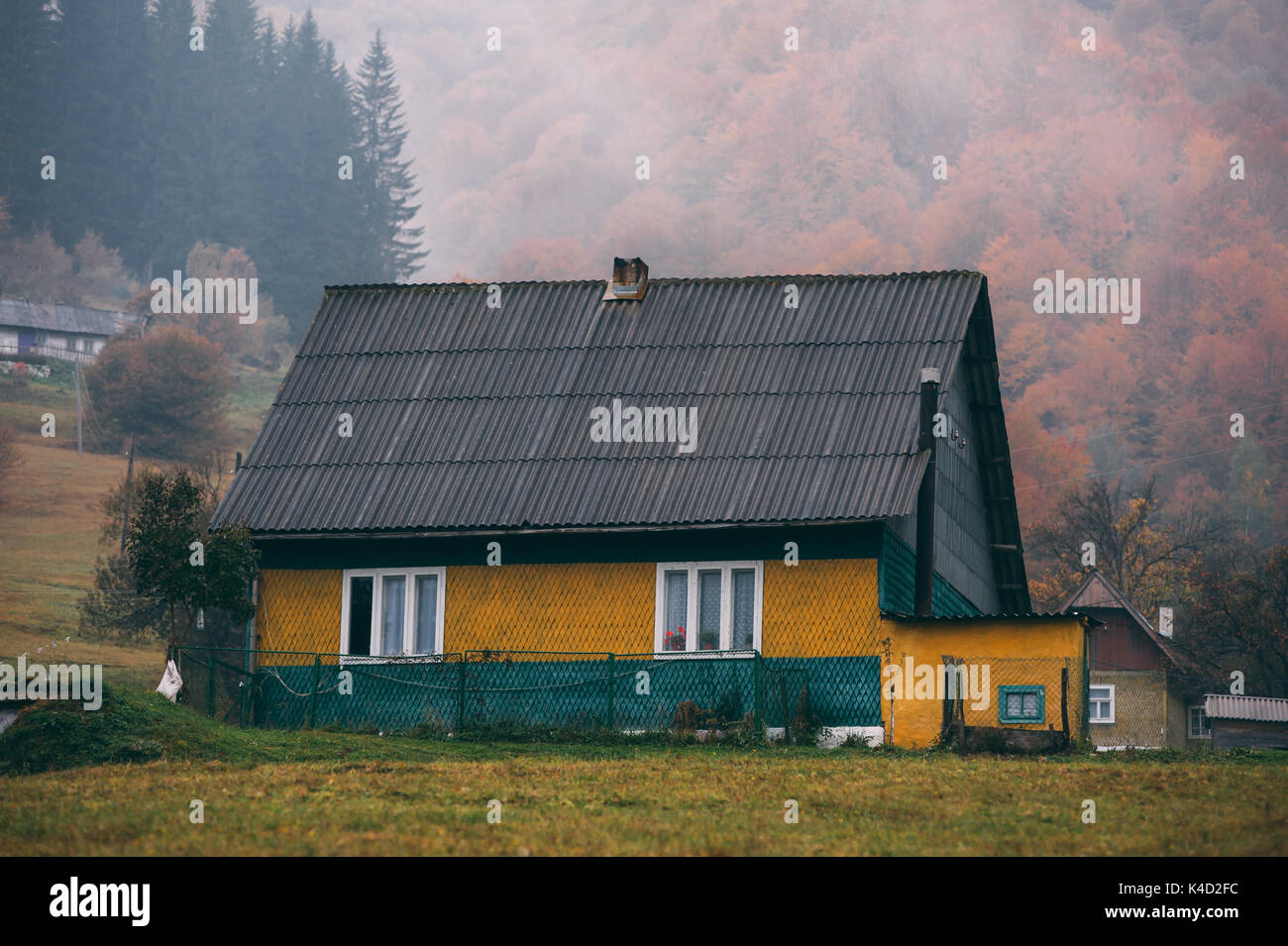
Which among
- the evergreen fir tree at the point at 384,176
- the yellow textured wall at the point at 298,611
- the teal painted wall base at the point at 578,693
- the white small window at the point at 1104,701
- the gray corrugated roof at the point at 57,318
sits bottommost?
the white small window at the point at 1104,701

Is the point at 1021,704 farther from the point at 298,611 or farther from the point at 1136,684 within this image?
the point at 1136,684

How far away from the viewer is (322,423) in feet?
91.7

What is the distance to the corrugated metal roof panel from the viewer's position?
53.1m

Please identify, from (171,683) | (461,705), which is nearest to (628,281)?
(461,705)

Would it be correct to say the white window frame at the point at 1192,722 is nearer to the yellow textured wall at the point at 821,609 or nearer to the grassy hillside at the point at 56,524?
the grassy hillside at the point at 56,524

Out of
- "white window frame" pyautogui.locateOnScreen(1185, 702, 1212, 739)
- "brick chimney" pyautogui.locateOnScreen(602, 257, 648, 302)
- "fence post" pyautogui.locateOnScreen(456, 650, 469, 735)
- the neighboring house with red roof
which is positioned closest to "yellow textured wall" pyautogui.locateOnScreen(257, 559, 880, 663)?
"fence post" pyautogui.locateOnScreen(456, 650, 469, 735)

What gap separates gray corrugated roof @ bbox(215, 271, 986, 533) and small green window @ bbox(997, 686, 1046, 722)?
2.96 meters

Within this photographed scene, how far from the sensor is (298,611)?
86.0ft

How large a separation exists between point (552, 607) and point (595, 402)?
147 inches

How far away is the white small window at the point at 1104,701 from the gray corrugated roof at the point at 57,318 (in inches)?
3417

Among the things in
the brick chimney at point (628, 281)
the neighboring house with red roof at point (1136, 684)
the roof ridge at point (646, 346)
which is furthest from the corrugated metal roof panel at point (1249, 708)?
the brick chimney at point (628, 281)

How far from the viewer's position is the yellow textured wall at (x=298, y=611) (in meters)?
26.0

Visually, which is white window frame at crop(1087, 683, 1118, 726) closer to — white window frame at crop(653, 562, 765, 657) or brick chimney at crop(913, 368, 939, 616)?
brick chimney at crop(913, 368, 939, 616)
